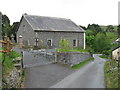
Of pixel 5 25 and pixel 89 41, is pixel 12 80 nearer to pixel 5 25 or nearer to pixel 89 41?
pixel 5 25

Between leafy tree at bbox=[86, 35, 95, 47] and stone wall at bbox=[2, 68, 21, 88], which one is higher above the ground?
leafy tree at bbox=[86, 35, 95, 47]

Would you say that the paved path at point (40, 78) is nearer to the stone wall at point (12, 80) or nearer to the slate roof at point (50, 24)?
the stone wall at point (12, 80)

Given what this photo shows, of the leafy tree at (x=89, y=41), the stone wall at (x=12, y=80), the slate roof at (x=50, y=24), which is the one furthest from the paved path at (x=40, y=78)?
the leafy tree at (x=89, y=41)

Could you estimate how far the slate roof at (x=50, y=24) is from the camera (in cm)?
2516

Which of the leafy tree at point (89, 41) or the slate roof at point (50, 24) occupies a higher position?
the slate roof at point (50, 24)

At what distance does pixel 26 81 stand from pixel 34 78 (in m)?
0.76

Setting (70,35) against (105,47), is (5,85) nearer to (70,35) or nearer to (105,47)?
(70,35)

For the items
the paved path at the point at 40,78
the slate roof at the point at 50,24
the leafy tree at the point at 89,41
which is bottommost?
the paved path at the point at 40,78

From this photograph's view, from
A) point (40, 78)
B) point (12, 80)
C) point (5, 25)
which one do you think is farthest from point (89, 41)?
point (12, 80)

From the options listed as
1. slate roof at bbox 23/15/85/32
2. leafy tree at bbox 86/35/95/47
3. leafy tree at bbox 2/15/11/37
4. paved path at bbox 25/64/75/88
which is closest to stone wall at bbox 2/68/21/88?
paved path at bbox 25/64/75/88

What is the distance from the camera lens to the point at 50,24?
26891 mm

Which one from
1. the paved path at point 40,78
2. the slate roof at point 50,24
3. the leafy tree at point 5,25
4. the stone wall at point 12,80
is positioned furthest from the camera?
the leafy tree at point 5,25

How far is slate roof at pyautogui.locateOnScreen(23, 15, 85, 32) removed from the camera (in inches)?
991

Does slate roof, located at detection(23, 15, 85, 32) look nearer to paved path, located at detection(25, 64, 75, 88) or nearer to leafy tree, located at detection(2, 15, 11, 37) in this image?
leafy tree, located at detection(2, 15, 11, 37)
